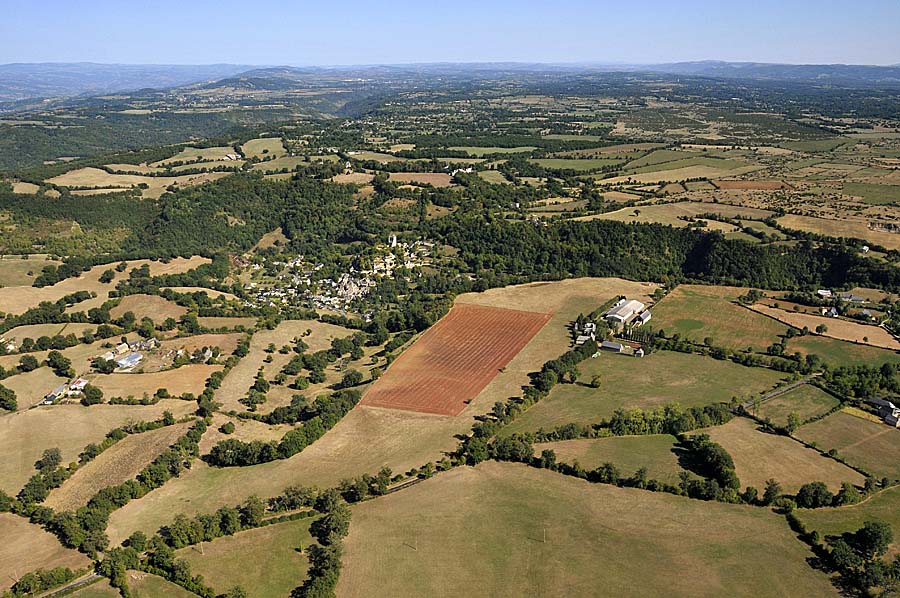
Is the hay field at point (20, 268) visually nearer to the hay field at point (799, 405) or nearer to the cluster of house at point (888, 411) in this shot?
the hay field at point (799, 405)

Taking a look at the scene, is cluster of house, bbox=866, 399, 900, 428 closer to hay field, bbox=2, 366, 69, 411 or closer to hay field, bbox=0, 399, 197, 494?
hay field, bbox=0, 399, 197, 494

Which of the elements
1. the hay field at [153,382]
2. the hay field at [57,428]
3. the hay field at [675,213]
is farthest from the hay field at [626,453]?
the hay field at [675,213]

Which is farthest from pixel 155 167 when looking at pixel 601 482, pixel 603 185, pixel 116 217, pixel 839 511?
pixel 839 511

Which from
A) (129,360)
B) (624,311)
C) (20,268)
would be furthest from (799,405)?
(20,268)

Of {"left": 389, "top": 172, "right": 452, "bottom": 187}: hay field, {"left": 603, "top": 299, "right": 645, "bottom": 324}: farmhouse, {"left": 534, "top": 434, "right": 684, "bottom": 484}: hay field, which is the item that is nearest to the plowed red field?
{"left": 603, "top": 299, "right": 645, "bottom": 324}: farmhouse

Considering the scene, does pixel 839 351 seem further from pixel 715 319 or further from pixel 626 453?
pixel 626 453

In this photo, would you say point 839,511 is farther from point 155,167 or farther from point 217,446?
point 155,167
